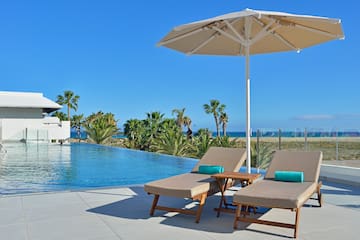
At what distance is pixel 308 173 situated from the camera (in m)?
4.61

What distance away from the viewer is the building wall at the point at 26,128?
74.9 feet

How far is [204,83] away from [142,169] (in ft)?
119

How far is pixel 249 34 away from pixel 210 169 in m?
2.17

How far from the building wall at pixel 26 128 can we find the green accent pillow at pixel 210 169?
65.2 ft

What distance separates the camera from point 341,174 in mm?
6984

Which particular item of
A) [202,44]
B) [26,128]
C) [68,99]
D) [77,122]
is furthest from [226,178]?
[77,122]

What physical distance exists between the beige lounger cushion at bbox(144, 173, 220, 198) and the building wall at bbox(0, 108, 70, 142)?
20.1 m

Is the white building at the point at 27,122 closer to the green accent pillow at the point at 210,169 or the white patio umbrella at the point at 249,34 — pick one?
the white patio umbrella at the point at 249,34

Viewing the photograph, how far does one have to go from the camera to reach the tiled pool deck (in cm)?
359

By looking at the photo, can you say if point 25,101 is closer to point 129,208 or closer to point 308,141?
point 308,141

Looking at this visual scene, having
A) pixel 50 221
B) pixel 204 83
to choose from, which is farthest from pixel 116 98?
pixel 50 221

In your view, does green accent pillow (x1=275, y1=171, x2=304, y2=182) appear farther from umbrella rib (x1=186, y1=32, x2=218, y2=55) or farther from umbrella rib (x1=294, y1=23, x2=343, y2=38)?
umbrella rib (x1=186, y1=32, x2=218, y2=55)

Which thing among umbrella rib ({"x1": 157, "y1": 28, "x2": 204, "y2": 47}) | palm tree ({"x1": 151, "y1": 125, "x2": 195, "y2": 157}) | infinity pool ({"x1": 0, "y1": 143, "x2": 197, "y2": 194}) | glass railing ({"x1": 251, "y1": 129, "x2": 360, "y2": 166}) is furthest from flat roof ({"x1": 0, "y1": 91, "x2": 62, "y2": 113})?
umbrella rib ({"x1": 157, "y1": 28, "x2": 204, "y2": 47})

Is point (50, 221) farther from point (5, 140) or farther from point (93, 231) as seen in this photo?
point (5, 140)
